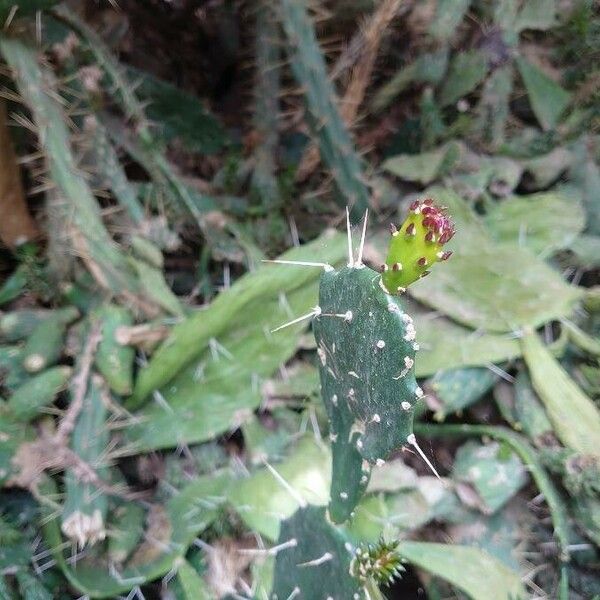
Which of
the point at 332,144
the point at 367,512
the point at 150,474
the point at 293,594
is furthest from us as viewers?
the point at 332,144

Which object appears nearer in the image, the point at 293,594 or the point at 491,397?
the point at 293,594

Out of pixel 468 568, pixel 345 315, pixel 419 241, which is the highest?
pixel 419 241

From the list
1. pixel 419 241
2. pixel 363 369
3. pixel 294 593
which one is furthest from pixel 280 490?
pixel 419 241

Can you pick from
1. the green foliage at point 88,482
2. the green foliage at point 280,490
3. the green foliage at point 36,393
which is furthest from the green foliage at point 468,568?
the green foliage at point 36,393

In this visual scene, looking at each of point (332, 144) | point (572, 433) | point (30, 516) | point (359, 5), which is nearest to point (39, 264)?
point (30, 516)

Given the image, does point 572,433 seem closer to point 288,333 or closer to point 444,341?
point 444,341

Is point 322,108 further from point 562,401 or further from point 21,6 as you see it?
point 562,401
